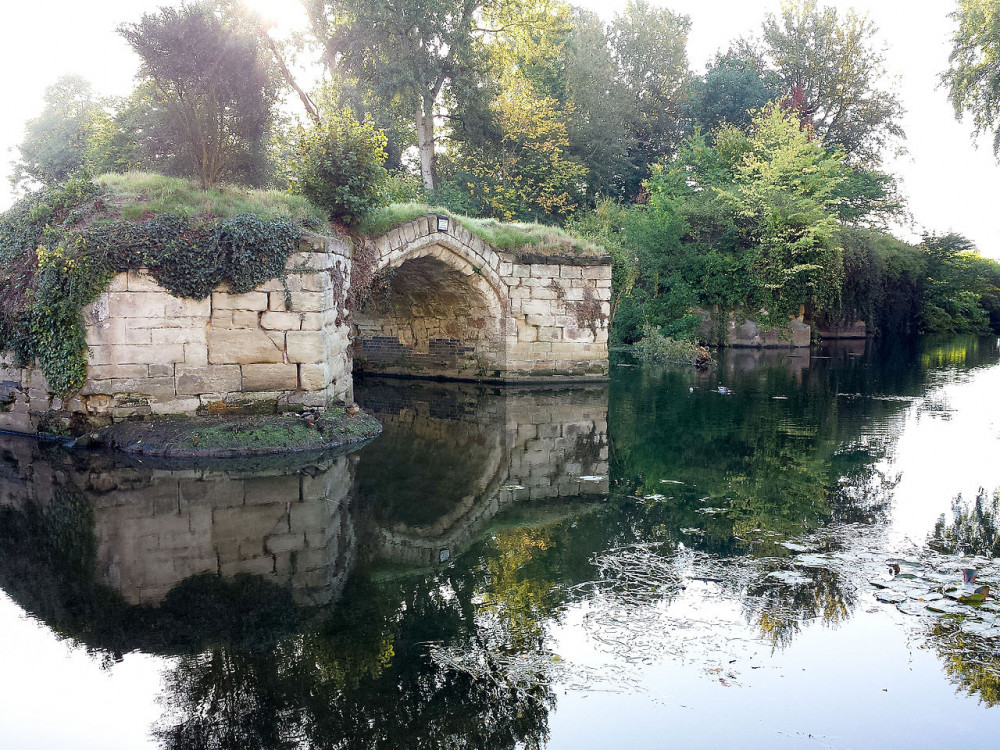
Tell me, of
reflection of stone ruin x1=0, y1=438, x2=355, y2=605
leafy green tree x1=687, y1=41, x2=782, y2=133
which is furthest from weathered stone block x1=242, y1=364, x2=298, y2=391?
leafy green tree x1=687, y1=41, x2=782, y2=133

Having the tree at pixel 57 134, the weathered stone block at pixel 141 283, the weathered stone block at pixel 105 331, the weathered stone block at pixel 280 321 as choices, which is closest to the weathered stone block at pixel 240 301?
the weathered stone block at pixel 280 321

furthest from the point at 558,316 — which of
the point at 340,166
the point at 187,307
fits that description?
the point at 187,307

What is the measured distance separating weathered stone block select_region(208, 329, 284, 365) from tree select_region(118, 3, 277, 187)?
240cm

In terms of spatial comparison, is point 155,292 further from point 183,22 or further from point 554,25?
point 554,25

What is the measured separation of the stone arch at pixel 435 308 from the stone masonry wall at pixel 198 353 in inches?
99.7

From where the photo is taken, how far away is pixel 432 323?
14.6m

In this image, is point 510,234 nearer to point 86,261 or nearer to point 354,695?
point 86,261

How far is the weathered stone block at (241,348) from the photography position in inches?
322

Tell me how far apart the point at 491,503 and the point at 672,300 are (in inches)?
653

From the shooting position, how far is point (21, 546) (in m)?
4.93

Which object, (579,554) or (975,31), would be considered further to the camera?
(975,31)

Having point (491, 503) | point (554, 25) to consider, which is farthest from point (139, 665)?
point (554, 25)

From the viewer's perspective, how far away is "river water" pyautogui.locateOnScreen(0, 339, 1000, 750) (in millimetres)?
2990

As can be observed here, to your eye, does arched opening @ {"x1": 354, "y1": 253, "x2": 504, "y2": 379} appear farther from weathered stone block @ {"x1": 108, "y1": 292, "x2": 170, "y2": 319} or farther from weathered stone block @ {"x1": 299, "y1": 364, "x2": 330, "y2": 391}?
weathered stone block @ {"x1": 108, "y1": 292, "x2": 170, "y2": 319}
